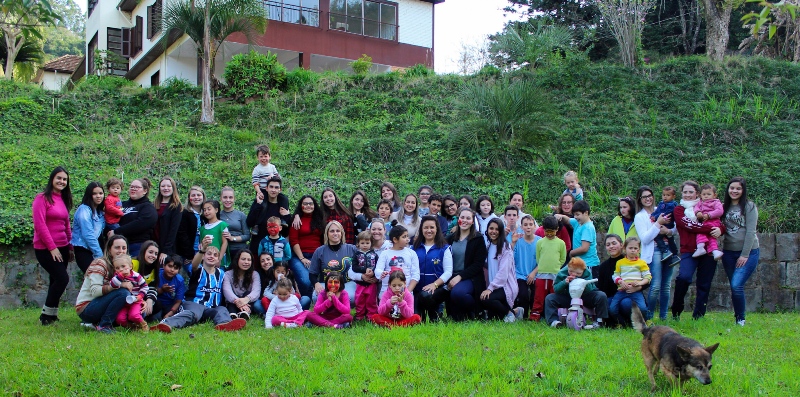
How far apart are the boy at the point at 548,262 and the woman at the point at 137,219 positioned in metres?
4.74

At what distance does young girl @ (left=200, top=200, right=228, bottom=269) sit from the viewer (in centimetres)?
850

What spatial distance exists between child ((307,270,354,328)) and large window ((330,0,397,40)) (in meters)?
18.3

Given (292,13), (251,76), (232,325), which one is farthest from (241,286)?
(292,13)

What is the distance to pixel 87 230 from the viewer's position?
25.4 feet

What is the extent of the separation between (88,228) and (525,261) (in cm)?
522

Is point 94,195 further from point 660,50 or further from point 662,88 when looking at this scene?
point 660,50

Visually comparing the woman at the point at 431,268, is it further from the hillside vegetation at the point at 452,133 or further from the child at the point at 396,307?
the hillside vegetation at the point at 452,133

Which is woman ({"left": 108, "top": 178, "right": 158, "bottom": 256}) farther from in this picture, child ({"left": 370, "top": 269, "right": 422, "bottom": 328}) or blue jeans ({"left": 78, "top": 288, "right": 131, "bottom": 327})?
child ({"left": 370, "top": 269, "right": 422, "bottom": 328})

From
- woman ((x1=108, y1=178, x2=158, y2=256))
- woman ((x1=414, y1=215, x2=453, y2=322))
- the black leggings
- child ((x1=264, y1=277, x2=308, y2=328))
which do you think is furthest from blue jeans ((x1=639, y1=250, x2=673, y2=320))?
the black leggings

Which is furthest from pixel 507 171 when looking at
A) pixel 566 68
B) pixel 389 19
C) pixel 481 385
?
pixel 389 19

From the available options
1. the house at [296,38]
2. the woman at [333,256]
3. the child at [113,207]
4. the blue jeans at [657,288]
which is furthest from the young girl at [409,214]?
the house at [296,38]

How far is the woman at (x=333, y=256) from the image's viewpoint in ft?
27.1

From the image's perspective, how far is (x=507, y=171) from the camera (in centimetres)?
1324

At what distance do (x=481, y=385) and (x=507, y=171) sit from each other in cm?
861
